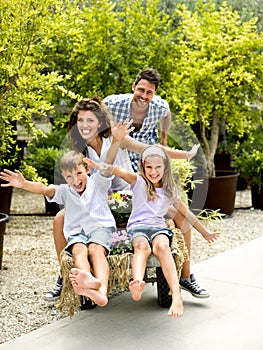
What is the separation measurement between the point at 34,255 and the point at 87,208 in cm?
180

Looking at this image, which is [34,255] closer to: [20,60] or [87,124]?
[20,60]

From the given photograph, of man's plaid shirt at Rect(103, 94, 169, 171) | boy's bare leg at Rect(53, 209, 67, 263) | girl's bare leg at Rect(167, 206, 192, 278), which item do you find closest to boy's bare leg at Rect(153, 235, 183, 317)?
girl's bare leg at Rect(167, 206, 192, 278)

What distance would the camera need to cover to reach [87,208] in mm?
3225

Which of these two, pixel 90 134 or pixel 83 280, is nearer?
pixel 83 280

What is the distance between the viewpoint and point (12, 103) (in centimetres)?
433

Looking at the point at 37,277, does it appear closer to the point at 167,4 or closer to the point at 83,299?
the point at 83,299

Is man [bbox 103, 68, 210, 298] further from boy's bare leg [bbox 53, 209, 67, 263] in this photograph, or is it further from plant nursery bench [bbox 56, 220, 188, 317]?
plant nursery bench [bbox 56, 220, 188, 317]

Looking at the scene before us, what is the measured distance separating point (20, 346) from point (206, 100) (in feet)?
14.4

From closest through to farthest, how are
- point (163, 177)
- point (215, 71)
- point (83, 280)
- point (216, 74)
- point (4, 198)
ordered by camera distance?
point (83, 280)
point (163, 177)
point (4, 198)
point (216, 74)
point (215, 71)

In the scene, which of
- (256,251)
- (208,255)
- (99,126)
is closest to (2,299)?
(99,126)

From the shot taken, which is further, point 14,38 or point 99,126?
point 14,38

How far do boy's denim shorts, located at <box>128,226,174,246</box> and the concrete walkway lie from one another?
1.60 feet

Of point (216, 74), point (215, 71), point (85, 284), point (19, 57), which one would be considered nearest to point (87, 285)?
point (85, 284)

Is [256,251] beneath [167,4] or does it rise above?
beneath
